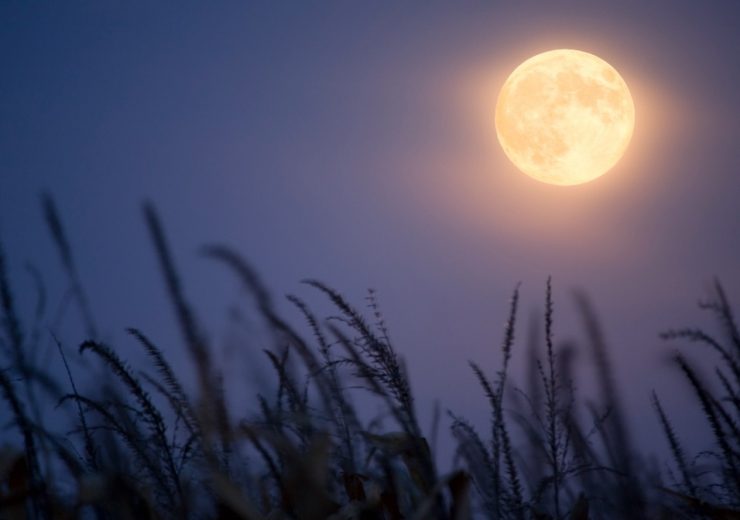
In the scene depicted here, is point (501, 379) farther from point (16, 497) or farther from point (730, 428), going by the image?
point (16, 497)

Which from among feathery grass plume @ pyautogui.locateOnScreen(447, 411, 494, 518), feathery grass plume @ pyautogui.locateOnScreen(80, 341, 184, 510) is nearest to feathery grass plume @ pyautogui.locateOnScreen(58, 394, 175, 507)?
feathery grass plume @ pyautogui.locateOnScreen(80, 341, 184, 510)

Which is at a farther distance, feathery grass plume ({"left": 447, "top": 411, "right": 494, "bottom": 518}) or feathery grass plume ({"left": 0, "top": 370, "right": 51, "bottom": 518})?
feathery grass plume ({"left": 447, "top": 411, "right": 494, "bottom": 518})

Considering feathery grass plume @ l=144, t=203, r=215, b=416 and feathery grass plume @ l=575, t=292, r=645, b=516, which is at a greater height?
feathery grass plume @ l=144, t=203, r=215, b=416

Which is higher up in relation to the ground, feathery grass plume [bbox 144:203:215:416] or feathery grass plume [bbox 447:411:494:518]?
feathery grass plume [bbox 144:203:215:416]

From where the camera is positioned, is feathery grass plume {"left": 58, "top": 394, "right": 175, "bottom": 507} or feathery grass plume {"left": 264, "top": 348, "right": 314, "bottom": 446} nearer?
feathery grass plume {"left": 58, "top": 394, "right": 175, "bottom": 507}

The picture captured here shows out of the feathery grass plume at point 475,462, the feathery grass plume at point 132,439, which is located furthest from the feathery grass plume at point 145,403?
the feathery grass plume at point 475,462

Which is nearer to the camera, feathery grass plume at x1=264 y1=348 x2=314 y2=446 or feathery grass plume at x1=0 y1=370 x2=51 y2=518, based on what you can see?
feathery grass plume at x1=0 y1=370 x2=51 y2=518

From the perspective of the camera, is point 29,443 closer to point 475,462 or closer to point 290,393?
point 290,393

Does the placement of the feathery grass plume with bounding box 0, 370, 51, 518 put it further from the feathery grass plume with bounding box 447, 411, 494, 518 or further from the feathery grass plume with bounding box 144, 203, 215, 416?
the feathery grass plume with bounding box 447, 411, 494, 518

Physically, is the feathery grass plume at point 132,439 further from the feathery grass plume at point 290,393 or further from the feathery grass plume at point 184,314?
the feathery grass plume at point 290,393

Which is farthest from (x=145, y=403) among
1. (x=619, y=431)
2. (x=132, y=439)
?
(x=619, y=431)

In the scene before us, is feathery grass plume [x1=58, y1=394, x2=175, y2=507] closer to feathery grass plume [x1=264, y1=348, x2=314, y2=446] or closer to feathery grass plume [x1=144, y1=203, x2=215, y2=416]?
feathery grass plume [x1=144, y1=203, x2=215, y2=416]

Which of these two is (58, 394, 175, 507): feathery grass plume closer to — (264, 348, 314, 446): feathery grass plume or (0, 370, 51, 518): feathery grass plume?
(0, 370, 51, 518): feathery grass plume

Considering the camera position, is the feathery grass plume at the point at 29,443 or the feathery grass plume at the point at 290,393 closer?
the feathery grass plume at the point at 29,443
